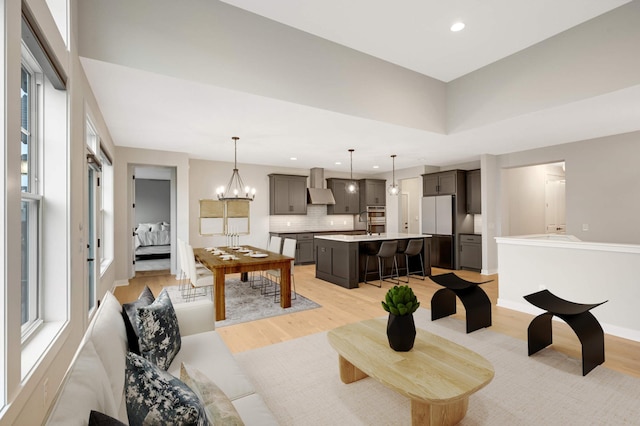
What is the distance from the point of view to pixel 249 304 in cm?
443

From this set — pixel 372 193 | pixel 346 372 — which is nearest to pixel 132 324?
pixel 346 372

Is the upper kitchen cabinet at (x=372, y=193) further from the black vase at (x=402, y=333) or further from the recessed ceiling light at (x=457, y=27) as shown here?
the black vase at (x=402, y=333)

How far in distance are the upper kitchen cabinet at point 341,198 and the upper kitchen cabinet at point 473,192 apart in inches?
122

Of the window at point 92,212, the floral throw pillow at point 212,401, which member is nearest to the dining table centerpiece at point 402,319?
the floral throw pillow at point 212,401

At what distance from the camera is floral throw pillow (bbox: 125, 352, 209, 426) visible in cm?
90

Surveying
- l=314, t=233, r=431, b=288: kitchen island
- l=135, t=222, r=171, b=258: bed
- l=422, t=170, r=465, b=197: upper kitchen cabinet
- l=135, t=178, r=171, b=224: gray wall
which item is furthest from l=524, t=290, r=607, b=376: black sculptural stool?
l=135, t=178, r=171, b=224: gray wall

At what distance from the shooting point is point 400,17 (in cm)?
322

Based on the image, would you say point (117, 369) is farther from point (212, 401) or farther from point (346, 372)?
point (346, 372)

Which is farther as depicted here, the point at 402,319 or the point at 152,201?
the point at 152,201

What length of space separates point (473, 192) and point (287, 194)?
444cm

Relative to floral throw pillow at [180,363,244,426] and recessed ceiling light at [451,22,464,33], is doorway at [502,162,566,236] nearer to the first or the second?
recessed ceiling light at [451,22,464,33]

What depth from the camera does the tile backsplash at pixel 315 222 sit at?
810 centimetres

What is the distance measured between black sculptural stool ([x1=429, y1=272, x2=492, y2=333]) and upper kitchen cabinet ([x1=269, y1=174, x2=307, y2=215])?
4808mm

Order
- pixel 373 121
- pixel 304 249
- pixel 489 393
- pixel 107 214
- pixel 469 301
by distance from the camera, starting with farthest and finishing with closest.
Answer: pixel 304 249
pixel 107 214
pixel 373 121
pixel 469 301
pixel 489 393
